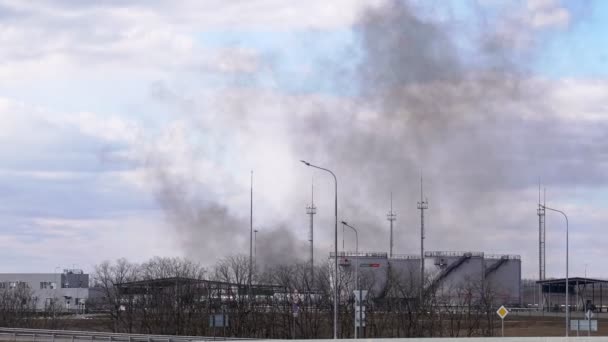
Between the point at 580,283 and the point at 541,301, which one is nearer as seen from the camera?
the point at 580,283

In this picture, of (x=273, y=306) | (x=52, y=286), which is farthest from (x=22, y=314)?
(x=52, y=286)

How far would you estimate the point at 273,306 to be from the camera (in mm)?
116188

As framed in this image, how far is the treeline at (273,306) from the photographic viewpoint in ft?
354

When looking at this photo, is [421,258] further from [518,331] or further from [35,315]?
[35,315]

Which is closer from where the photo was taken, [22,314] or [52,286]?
[22,314]

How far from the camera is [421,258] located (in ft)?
526

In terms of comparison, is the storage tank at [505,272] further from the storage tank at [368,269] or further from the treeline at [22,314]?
the treeline at [22,314]

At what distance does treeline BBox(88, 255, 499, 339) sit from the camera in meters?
108

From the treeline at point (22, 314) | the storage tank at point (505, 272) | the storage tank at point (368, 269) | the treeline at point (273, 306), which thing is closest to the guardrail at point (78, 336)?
the treeline at point (273, 306)

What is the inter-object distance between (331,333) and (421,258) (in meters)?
58.2

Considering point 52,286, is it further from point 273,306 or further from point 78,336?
point 78,336

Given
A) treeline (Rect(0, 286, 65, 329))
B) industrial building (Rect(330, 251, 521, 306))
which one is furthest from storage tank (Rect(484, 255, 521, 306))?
treeline (Rect(0, 286, 65, 329))

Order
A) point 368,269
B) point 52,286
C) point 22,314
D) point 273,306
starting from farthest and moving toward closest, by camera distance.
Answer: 1. point 52,286
2. point 368,269
3. point 22,314
4. point 273,306

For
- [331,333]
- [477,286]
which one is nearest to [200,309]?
[331,333]
